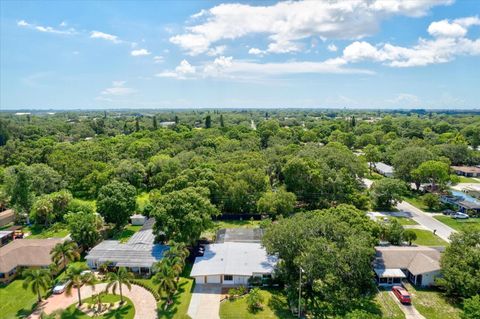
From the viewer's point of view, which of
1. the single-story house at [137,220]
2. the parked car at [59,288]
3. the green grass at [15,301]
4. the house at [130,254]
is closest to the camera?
the green grass at [15,301]

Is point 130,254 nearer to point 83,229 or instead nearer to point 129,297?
point 129,297

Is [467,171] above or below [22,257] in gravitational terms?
above

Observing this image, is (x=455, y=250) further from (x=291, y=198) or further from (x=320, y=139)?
(x=320, y=139)

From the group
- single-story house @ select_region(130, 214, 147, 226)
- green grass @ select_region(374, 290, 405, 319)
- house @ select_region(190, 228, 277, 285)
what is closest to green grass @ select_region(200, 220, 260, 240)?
house @ select_region(190, 228, 277, 285)

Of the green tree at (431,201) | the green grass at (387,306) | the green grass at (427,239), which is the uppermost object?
the green tree at (431,201)

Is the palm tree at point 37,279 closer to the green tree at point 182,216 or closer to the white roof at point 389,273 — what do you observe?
the green tree at point 182,216

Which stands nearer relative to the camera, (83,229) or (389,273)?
(389,273)

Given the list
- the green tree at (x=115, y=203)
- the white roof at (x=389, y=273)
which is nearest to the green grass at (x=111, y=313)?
the green tree at (x=115, y=203)

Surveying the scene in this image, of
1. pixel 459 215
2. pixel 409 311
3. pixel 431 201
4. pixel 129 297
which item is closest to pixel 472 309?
pixel 409 311
